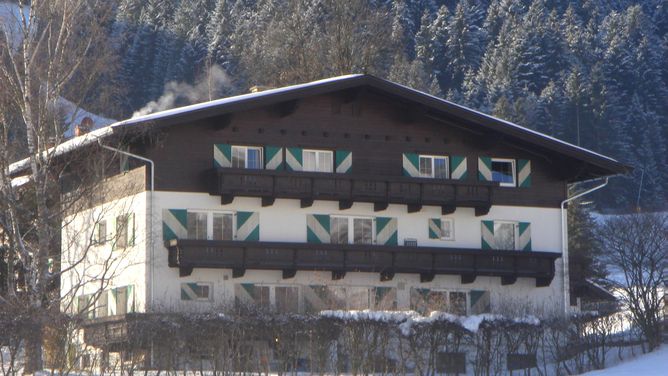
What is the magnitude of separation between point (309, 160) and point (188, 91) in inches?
2723

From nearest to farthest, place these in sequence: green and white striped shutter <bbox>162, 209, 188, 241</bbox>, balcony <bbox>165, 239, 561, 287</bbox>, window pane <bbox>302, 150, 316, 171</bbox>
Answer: balcony <bbox>165, 239, 561, 287</bbox>, green and white striped shutter <bbox>162, 209, 188, 241</bbox>, window pane <bbox>302, 150, 316, 171</bbox>

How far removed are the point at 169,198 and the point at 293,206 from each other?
3.93 meters

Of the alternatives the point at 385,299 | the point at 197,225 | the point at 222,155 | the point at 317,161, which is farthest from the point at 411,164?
the point at 197,225

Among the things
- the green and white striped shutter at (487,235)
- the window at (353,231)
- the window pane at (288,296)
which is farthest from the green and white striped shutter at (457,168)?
the window pane at (288,296)

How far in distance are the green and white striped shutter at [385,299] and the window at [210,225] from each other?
4818 mm

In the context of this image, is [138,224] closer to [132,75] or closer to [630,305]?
[630,305]

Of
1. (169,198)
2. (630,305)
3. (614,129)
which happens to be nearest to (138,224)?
(169,198)

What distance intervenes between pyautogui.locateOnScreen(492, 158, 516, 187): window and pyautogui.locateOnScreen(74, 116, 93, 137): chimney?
13333mm

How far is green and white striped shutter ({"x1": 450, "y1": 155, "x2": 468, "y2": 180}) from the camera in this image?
138 feet

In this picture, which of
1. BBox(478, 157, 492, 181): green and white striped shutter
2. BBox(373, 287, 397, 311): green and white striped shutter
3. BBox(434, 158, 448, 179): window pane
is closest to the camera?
BBox(373, 287, 397, 311): green and white striped shutter

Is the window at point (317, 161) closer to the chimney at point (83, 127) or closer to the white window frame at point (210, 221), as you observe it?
the white window frame at point (210, 221)

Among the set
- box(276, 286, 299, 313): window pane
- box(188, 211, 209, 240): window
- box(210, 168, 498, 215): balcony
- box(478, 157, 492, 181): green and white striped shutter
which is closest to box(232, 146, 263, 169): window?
box(210, 168, 498, 215): balcony

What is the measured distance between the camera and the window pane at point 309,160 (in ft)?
132

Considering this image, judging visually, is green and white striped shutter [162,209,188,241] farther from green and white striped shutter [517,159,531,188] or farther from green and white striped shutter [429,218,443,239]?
green and white striped shutter [517,159,531,188]
